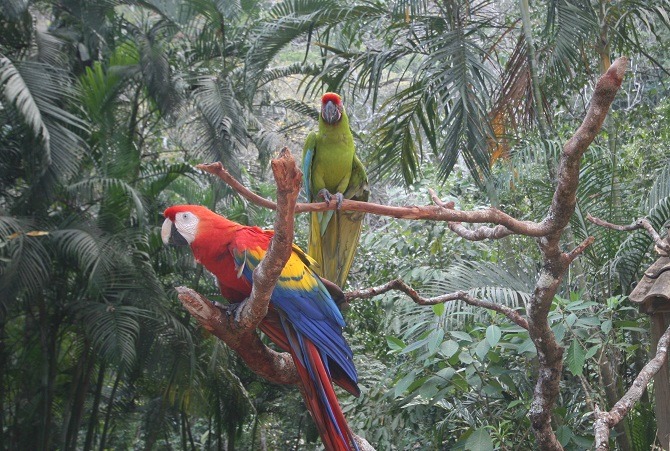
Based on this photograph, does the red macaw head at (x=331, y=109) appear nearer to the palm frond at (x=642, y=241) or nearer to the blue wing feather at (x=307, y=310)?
the blue wing feather at (x=307, y=310)

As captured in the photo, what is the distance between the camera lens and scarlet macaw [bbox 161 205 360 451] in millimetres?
1976

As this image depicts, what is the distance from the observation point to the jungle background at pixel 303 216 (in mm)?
3311

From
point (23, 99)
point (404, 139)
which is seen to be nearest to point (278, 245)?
point (404, 139)

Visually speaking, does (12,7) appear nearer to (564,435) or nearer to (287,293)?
(287,293)

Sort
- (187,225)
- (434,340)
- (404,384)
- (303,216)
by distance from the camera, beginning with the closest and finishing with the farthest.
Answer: (187,225), (434,340), (404,384), (303,216)

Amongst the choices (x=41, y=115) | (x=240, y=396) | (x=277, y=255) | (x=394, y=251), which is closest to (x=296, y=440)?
(x=240, y=396)

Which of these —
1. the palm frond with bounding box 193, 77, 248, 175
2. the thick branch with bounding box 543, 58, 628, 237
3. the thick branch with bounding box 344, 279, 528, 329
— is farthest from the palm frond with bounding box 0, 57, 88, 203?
the thick branch with bounding box 543, 58, 628, 237

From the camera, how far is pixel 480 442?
2475mm

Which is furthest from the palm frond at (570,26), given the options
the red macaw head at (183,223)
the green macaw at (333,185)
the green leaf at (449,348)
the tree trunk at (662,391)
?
the red macaw head at (183,223)

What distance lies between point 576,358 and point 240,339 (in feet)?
3.84

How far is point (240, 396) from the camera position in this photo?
483 centimetres

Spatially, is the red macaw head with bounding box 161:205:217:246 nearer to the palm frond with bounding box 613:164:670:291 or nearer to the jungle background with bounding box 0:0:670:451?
the jungle background with bounding box 0:0:670:451

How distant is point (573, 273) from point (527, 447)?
1.03m

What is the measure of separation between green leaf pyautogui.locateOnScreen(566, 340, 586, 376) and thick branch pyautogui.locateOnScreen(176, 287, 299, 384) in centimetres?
94
